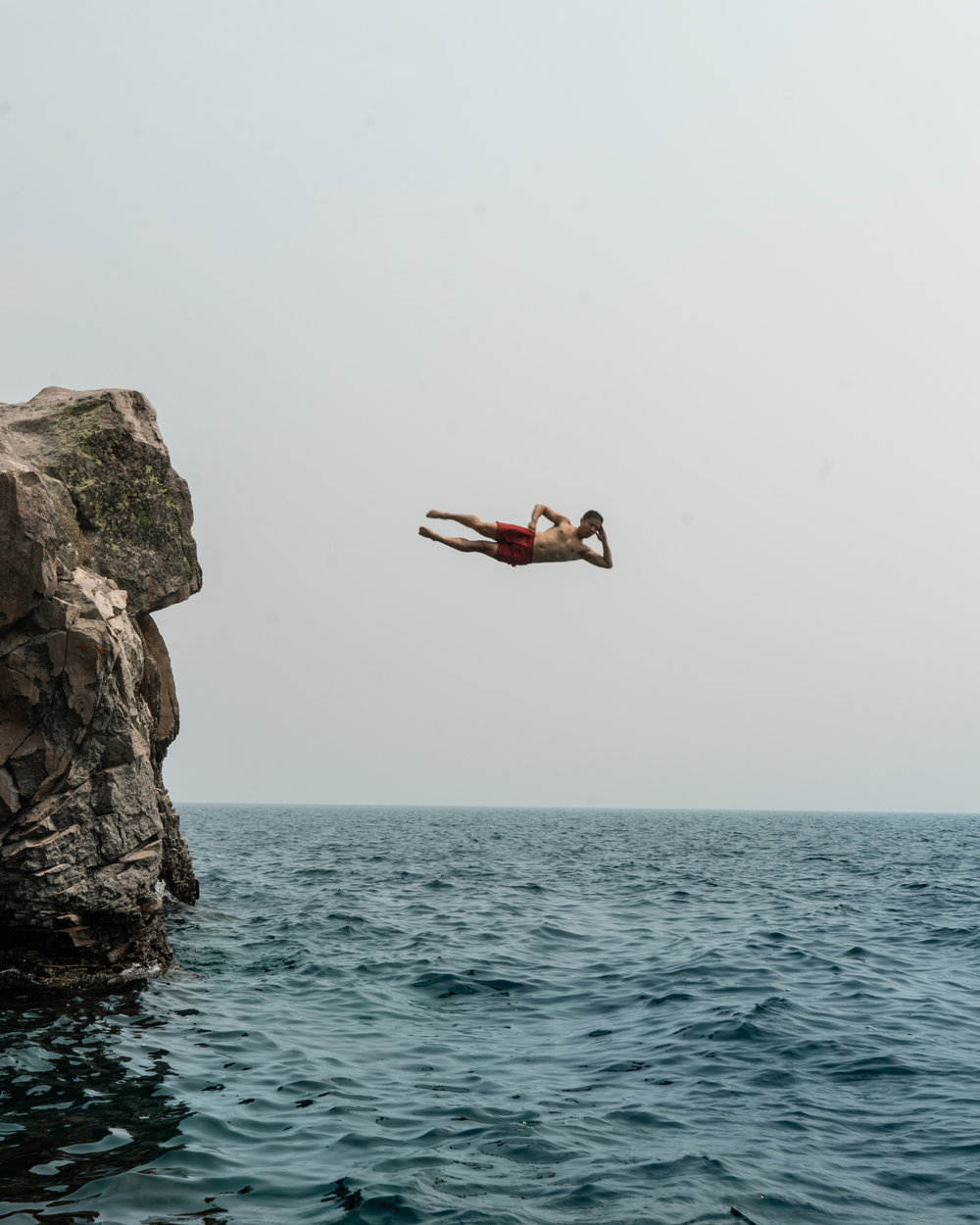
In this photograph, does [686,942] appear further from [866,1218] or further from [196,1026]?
[866,1218]

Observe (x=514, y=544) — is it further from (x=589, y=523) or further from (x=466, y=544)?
(x=589, y=523)

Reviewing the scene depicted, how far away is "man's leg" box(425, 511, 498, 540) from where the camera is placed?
1234 centimetres

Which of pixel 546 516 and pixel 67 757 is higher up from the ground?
pixel 546 516

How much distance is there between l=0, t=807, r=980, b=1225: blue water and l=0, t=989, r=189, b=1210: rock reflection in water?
1.5 inches

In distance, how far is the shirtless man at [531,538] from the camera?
1245cm

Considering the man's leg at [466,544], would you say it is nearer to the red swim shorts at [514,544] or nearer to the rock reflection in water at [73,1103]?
the red swim shorts at [514,544]

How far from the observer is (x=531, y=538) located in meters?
12.5

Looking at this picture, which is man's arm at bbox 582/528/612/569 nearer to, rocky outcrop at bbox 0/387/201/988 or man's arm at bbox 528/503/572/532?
man's arm at bbox 528/503/572/532

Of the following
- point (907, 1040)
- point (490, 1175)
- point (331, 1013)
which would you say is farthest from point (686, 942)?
point (490, 1175)

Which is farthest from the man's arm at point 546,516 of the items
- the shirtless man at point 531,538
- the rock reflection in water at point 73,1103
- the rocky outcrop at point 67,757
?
the rock reflection in water at point 73,1103

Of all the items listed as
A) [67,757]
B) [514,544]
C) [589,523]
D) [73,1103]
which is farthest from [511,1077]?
[67,757]

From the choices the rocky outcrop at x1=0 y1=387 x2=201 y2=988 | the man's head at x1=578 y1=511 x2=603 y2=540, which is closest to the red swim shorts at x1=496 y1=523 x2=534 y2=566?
the man's head at x1=578 y1=511 x2=603 y2=540

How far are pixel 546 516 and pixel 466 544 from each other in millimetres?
1253

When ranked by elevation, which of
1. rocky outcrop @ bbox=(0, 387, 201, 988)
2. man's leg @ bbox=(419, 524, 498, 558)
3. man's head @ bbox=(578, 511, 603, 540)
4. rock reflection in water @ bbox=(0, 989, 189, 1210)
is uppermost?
man's head @ bbox=(578, 511, 603, 540)
